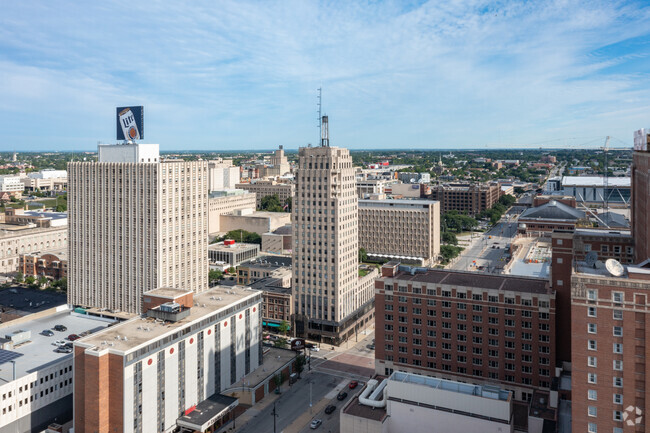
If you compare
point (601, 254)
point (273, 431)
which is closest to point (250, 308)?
Answer: point (273, 431)

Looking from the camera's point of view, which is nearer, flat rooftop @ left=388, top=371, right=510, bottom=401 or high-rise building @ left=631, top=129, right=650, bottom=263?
flat rooftop @ left=388, top=371, right=510, bottom=401

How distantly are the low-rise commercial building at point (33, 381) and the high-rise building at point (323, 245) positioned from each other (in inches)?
2021

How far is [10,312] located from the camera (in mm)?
125812

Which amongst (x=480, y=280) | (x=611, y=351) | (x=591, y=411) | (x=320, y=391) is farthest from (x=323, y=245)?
(x=611, y=351)

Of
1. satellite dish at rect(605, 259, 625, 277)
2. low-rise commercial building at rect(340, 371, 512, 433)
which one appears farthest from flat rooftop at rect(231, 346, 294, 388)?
satellite dish at rect(605, 259, 625, 277)

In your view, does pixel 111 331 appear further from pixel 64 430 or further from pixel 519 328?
pixel 519 328

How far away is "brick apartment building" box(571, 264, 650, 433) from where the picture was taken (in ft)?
180

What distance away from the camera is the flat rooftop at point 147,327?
80.6 m

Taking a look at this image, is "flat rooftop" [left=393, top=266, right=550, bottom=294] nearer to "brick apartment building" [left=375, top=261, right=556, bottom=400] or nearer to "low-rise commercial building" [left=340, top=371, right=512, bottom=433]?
"brick apartment building" [left=375, top=261, right=556, bottom=400]

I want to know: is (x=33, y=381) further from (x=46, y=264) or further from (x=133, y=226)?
(x=46, y=264)

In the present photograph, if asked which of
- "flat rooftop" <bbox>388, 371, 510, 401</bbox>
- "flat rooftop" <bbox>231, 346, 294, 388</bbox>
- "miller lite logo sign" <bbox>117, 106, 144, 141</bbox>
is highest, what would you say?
"miller lite logo sign" <bbox>117, 106, 144, 141</bbox>

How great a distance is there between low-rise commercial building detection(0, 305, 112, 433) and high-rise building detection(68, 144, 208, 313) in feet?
64.1

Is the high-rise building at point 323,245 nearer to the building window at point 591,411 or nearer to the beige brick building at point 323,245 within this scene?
the beige brick building at point 323,245

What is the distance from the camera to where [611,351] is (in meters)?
55.9
